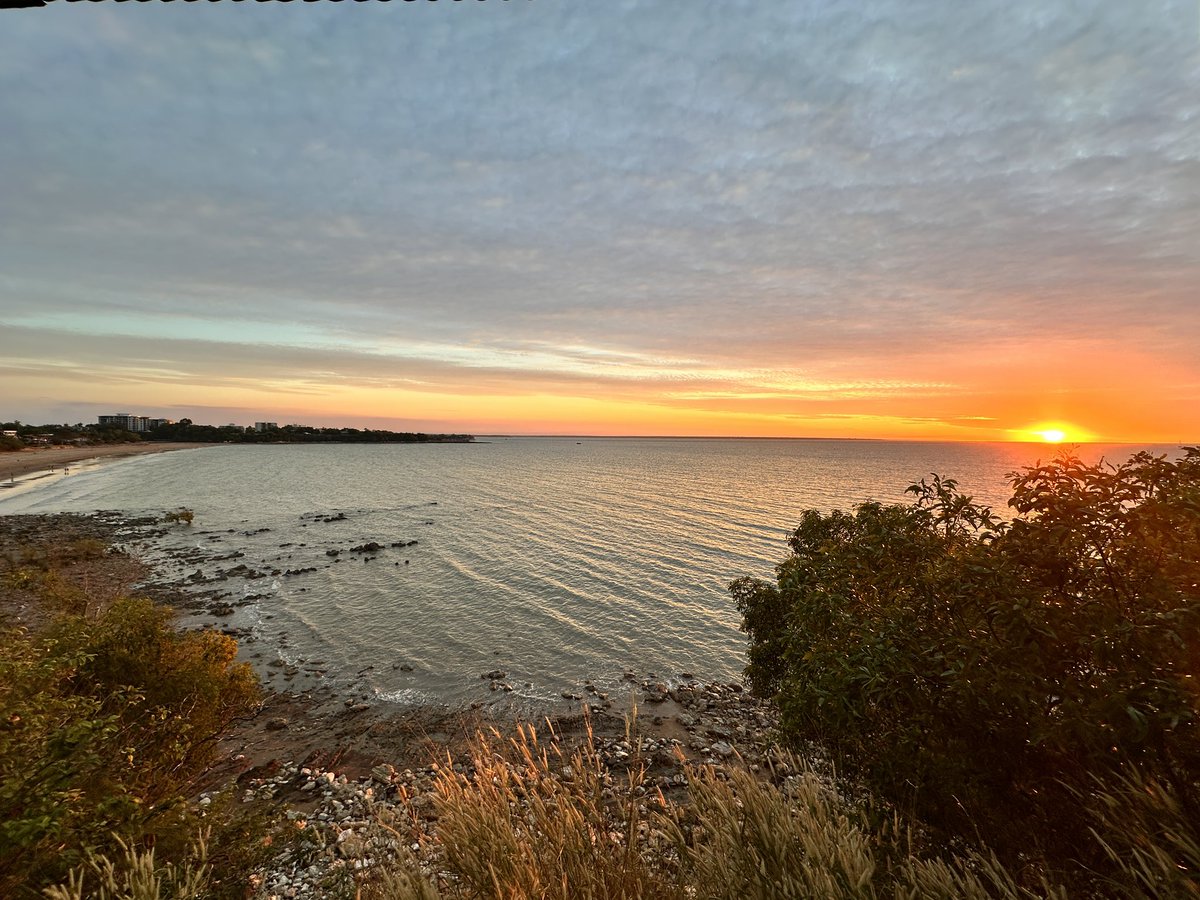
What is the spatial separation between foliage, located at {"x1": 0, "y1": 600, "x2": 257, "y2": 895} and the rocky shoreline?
1.95 m

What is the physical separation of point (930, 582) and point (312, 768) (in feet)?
51.7

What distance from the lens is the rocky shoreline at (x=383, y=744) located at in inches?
419

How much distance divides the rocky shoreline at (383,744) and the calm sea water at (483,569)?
127 cm

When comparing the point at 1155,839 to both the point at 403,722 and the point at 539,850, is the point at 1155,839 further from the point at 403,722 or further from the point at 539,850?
the point at 403,722

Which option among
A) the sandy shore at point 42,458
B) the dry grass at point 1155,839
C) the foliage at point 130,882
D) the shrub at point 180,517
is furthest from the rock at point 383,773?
the sandy shore at point 42,458

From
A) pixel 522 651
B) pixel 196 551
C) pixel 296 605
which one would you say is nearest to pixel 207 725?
pixel 522 651

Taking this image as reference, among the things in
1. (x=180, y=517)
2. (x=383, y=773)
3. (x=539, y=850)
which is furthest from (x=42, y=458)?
(x=539, y=850)

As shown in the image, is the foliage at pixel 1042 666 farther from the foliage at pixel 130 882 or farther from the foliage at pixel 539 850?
the foliage at pixel 130 882

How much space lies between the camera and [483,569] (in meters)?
34.2

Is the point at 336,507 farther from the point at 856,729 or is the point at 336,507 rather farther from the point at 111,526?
Result: the point at 856,729

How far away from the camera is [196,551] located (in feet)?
123

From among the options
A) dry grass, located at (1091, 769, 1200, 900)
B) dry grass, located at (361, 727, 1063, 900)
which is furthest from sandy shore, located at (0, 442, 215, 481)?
dry grass, located at (1091, 769, 1200, 900)

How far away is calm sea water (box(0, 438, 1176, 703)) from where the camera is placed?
21.3m

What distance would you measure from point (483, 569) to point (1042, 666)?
107ft
